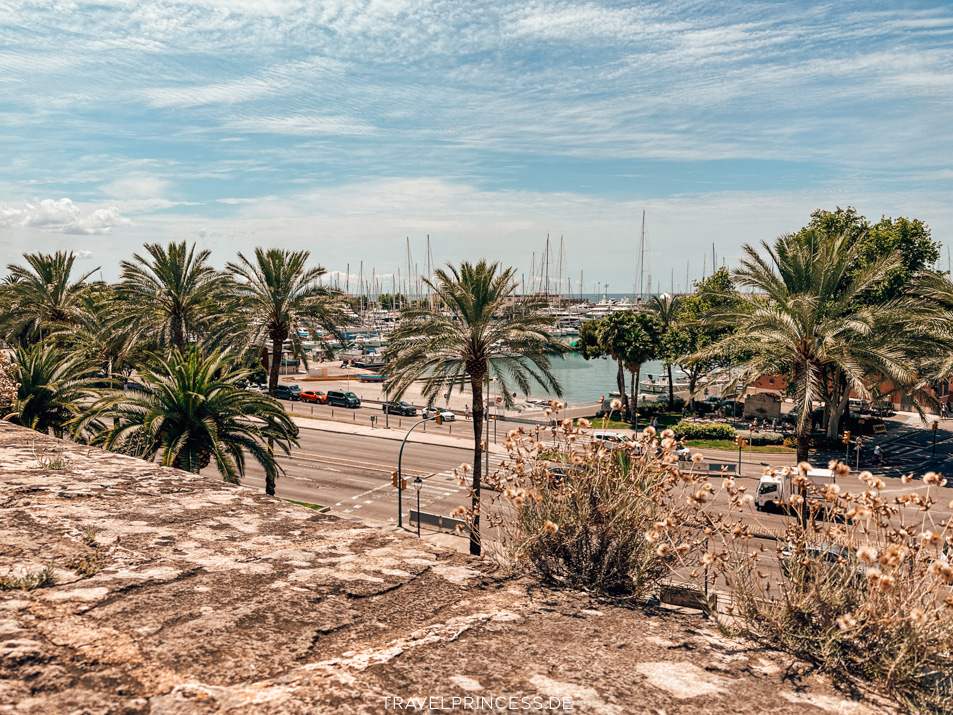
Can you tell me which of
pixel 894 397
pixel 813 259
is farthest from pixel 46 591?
pixel 894 397

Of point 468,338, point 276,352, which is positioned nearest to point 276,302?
point 276,352

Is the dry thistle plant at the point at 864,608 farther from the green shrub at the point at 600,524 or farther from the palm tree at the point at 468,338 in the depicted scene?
the palm tree at the point at 468,338

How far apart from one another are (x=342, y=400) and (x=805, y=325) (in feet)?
148

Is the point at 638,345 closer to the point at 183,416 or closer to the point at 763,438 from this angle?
the point at 763,438

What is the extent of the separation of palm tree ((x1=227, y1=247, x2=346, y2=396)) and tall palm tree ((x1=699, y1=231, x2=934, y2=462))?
16.3 metres

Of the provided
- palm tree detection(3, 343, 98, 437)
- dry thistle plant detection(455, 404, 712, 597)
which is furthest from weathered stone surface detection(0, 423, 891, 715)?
palm tree detection(3, 343, 98, 437)

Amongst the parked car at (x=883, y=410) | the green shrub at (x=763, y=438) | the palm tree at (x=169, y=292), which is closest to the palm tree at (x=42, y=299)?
the palm tree at (x=169, y=292)

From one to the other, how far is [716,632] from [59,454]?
576 cm

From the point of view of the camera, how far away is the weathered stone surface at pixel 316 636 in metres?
2.34

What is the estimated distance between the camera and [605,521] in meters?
4.41

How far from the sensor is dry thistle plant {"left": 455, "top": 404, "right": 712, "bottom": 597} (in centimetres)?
411

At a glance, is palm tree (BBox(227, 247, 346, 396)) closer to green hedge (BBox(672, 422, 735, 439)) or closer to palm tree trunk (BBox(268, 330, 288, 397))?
palm tree trunk (BBox(268, 330, 288, 397))

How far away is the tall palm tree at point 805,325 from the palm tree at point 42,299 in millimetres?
31601

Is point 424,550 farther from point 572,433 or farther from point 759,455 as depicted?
point 759,455
